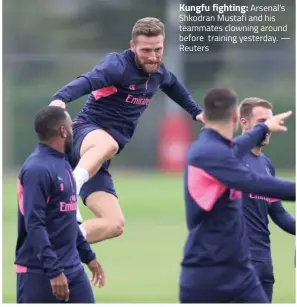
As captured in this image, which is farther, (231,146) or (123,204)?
(123,204)

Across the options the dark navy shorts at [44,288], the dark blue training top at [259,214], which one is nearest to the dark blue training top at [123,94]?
the dark blue training top at [259,214]

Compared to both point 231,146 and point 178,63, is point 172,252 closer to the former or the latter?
point 231,146

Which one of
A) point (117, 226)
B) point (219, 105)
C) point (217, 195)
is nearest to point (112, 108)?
point (117, 226)

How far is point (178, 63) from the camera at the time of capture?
104 ft

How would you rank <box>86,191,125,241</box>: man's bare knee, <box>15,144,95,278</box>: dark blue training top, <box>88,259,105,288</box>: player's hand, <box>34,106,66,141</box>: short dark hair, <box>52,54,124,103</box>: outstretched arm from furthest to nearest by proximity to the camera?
<box>86,191,125,241</box>: man's bare knee, <box>52,54,124,103</box>: outstretched arm, <box>88,259,105,288</box>: player's hand, <box>34,106,66,141</box>: short dark hair, <box>15,144,95,278</box>: dark blue training top

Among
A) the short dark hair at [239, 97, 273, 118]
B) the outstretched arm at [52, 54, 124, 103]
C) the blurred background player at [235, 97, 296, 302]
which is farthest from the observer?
the outstretched arm at [52, 54, 124, 103]

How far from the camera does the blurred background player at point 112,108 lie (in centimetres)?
864

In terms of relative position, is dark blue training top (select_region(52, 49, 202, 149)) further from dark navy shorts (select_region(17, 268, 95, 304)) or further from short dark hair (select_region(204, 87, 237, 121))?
short dark hair (select_region(204, 87, 237, 121))

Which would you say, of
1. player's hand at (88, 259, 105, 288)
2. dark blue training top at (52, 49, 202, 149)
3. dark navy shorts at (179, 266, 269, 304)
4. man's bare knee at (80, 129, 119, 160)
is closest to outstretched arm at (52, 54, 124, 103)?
dark blue training top at (52, 49, 202, 149)

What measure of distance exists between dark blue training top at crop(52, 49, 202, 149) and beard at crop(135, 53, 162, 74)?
6 centimetres

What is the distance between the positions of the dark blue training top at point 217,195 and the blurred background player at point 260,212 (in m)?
1.32

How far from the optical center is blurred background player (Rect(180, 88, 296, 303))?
6391mm

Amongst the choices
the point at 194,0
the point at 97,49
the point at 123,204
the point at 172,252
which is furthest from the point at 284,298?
the point at 97,49

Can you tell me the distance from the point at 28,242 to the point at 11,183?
23.5 metres
